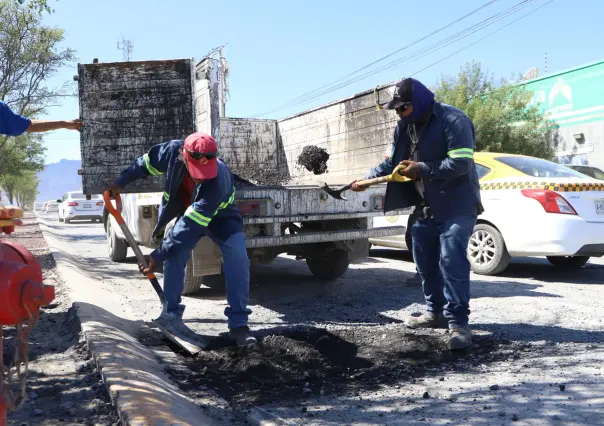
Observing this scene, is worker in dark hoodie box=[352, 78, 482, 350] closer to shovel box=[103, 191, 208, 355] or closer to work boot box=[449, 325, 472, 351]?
work boot box=[449, 325, 472, 351]

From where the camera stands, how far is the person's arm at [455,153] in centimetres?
386

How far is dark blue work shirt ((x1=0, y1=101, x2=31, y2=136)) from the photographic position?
3632 mm

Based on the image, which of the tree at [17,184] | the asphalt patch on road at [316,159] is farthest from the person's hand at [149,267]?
the tree at [17,184]

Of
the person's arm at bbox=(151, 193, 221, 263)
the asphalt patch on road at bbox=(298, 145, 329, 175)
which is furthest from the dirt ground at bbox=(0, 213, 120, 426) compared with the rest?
the asphalt patch on road at bbox=(298, 145, 329, 175)

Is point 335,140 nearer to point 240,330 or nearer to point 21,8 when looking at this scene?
point 240,330

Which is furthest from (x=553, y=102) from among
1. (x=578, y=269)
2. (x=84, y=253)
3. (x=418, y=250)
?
(x=418, y=250)

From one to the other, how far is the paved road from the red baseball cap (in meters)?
1.41

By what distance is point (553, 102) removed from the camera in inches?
897

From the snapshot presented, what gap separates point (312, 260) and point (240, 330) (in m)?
3.06

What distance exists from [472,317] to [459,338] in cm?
108

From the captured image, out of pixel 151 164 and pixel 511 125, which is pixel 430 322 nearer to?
pixel 151 164

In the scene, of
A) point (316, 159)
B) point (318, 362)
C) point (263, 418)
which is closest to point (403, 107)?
point (318, 362)

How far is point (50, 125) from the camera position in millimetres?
4281

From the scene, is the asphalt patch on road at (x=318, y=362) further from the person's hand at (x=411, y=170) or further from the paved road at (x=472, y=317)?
the person's hand at (x=411, y=170)
